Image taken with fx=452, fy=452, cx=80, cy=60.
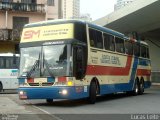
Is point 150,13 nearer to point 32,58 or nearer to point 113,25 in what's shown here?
point 113,25

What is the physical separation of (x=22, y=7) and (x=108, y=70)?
25684 millimetres

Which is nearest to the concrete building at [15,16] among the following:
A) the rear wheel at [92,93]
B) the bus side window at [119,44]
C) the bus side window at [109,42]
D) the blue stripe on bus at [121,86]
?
the blue stripe on bus at [121,86]

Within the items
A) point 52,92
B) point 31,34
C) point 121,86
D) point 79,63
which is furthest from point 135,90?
point 52,92

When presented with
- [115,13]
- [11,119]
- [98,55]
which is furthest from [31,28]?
[115,13]

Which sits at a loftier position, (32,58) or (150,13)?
(150,13)

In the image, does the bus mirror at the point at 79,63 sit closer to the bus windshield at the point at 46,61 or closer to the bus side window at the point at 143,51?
the bus windshield at the point at 46,61

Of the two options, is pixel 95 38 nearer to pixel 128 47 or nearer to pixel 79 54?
pixel 79 54

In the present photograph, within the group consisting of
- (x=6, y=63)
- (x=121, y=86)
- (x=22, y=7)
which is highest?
(x=22, y=7)

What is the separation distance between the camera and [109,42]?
840 inches

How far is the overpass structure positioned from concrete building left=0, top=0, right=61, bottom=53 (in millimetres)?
6271

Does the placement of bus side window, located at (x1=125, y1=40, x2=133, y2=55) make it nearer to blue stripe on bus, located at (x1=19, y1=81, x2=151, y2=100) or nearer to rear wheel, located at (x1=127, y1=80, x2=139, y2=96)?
rear wheel, located at (x1=127, y1=80, x2=139, y2=96)

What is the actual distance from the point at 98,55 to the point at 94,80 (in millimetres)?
1141

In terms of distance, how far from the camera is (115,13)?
125 feet

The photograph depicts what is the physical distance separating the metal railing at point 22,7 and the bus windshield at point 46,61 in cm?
2752
